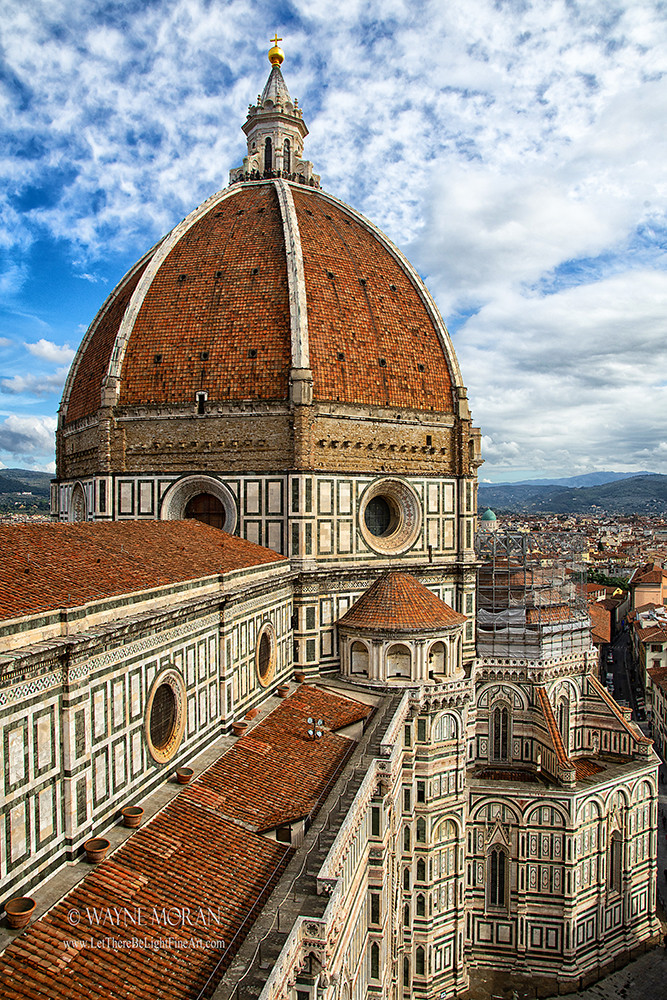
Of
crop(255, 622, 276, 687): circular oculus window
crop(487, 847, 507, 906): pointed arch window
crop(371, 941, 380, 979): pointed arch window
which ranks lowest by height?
crop(487, 847, 507, 906): pointed arch window

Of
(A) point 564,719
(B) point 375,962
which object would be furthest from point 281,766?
(A) point 564,719

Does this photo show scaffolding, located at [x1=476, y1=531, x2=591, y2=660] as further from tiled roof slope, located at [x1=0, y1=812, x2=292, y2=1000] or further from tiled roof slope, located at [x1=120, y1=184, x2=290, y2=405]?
tiled roof slope, located at [x1=0, y1=812, x2=292, y2=1000]

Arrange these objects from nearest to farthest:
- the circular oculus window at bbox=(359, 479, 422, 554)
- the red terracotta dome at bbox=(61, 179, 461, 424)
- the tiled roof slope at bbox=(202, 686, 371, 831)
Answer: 1. the tiled roof slope at bbox=(202, 686, 371, 831)
2. the red terracotta dome at bbox=(61, 179, 461, 424)
3. the circular oculus window at bbox=(359, 479, 422, 554)

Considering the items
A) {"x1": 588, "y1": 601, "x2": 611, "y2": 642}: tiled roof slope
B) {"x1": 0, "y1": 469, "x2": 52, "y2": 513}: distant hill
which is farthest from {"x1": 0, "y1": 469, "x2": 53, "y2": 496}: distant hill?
{"x1": 588, "y1": 601, "x2": 611, "y2": 642}: tiled roof slope

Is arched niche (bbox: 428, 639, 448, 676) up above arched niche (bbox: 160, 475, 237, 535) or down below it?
below

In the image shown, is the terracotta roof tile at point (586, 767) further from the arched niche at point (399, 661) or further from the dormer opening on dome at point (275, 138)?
the dormer opening on dome at point (275, 138)

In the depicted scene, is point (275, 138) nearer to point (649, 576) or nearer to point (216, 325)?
point (216, 325)

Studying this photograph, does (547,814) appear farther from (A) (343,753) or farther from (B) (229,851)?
(B) (229,851)
